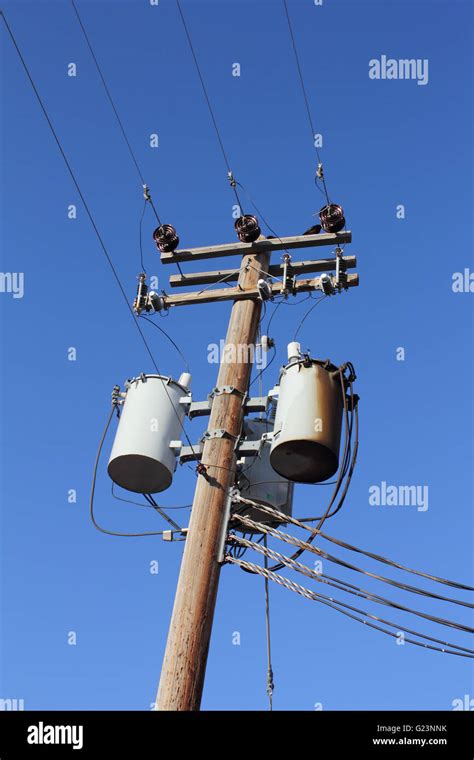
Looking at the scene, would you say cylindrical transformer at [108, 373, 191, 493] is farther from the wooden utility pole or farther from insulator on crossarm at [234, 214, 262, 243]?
insulator on crossarm at [234, 214, 262, 243]

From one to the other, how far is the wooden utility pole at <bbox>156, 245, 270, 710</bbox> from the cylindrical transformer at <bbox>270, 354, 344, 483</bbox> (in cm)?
42

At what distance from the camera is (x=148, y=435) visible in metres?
9.27

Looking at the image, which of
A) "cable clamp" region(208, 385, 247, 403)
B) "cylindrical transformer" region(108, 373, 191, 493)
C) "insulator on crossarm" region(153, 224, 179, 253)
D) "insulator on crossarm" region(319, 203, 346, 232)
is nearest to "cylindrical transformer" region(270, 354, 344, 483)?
"cable clamp" region(208, 385, 247, 403)

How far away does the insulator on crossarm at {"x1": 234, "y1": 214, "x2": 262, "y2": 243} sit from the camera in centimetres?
1031

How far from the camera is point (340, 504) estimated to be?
9.09 metres

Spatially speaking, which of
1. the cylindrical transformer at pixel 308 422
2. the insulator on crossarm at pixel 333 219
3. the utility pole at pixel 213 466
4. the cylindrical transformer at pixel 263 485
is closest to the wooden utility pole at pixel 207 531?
the utility pole at pixel 213 466

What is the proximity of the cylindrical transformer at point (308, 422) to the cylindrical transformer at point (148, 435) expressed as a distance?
1073mm

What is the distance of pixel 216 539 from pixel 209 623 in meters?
0.76

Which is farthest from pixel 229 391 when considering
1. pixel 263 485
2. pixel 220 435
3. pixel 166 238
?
pixel 166 238

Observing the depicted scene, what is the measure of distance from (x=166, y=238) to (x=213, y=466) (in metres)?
3.32
